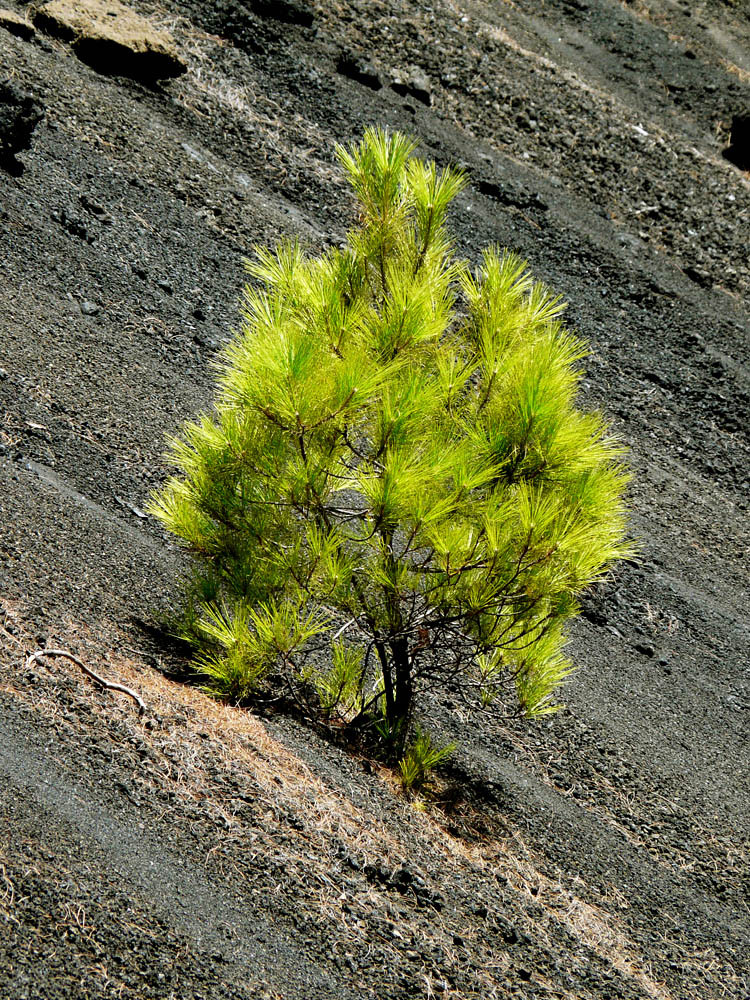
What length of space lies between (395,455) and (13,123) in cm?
467

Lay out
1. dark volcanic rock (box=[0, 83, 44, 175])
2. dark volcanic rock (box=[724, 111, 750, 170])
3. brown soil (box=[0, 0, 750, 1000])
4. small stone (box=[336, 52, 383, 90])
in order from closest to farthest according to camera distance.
Result: brown soil (box=[0, 0, 750, 1000])
dark volcanic rock (box=[0, 83, 44, 175])
small stone (box=[336, 52, 383, 90])
dark volcanic rock (box=[724, 111, 750, 170])

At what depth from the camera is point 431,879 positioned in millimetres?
3115

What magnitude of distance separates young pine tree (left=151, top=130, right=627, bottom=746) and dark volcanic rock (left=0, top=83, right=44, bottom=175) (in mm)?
3795

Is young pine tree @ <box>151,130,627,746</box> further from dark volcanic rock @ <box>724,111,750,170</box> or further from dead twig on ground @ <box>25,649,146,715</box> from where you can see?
dark volcanic rock @ <box>724,111,750,170</box>

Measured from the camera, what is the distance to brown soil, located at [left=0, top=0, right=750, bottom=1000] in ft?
8.73

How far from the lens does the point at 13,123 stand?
6180 millimetres

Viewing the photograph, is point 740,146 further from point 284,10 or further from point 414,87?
point 284,10

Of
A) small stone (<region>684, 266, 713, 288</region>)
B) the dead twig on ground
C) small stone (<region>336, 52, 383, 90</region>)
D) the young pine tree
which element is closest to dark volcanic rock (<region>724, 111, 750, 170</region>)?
small stone (<region>684, 266, 713, 288</region>)

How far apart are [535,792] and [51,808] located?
2402 millimetres

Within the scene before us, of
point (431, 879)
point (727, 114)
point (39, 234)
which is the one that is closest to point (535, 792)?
point (431, 879)

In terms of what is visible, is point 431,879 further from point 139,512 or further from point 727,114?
point 727,114

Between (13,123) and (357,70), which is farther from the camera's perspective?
(357,70)

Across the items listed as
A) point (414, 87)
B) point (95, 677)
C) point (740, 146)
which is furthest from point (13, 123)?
point (740, 146)

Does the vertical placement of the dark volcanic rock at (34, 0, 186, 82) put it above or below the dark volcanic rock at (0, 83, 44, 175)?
above
